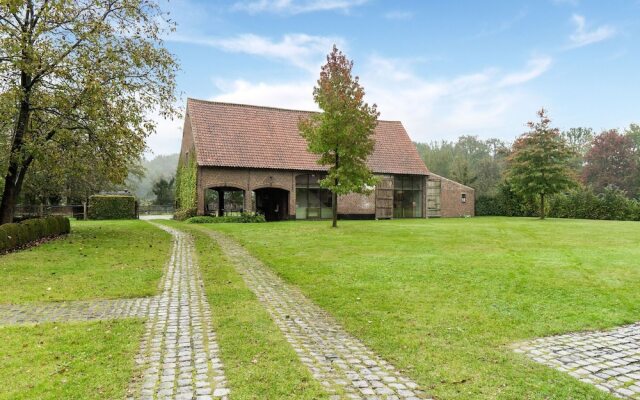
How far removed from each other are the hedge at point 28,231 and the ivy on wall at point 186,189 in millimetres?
11237

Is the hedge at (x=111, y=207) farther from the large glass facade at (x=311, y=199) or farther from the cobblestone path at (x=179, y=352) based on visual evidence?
the cobblestone path at (x=179, y=352)

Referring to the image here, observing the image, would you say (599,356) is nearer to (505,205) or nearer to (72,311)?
(72,311)

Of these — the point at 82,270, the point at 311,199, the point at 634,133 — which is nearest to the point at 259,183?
the point at 311,199

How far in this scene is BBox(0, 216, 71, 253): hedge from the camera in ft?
43.1

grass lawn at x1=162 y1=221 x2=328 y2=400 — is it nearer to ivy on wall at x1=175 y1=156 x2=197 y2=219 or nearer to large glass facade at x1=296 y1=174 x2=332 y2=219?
ivy on wall at x1=175 y1=156 x2=197 y2=219

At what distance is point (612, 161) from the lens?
56.7 m

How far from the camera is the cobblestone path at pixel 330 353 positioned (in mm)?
4508

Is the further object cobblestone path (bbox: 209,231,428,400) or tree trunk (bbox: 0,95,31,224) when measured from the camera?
tree trunk (bbox: 0,95,31,224)

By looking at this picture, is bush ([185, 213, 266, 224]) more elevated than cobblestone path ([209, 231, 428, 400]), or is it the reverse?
bush ([185, 213, 266, 224])

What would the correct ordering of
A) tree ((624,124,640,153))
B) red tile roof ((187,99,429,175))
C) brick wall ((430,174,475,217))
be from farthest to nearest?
tree ((624,124,640,153)) → brick wall ((430,174,475,217)) → red tile roof ((187,99,429,175))

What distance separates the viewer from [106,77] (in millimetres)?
16328

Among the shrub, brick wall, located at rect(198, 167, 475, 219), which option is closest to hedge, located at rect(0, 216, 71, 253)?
the shrub

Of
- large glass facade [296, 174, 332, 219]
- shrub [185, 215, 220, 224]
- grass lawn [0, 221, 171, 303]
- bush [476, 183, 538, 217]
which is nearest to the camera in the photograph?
grass lawn [0, 221, 171, 303]

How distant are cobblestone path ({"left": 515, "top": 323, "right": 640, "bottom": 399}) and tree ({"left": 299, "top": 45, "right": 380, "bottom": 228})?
15431mm
